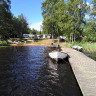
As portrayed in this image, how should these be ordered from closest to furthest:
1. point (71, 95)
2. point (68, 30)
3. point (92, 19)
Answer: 1. point (71, 95)
2. point (92, 19)
3. point (68, 30)

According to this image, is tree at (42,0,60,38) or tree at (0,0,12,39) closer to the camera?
tree at (0,0,12,39)

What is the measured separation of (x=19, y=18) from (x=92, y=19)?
3815cm

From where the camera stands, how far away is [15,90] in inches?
223

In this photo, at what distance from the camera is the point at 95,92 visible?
178 inches

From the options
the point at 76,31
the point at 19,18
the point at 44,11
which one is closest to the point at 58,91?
the point at 76,31

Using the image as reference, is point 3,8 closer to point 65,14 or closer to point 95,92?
point 65,14

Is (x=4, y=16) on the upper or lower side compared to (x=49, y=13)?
lower

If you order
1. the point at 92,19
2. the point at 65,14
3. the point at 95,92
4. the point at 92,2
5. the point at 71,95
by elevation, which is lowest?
the point at 71,95

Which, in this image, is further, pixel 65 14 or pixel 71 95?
pixel 65 14

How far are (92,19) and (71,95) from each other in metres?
25.5

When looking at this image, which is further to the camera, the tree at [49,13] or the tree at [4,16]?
the tree at [49,13]

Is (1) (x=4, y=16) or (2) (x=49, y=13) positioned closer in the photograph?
(1) (x=4, y=16)

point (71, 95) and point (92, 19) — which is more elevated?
point (92, 19)

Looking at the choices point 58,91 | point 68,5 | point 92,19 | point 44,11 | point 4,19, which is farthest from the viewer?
point 44,11
